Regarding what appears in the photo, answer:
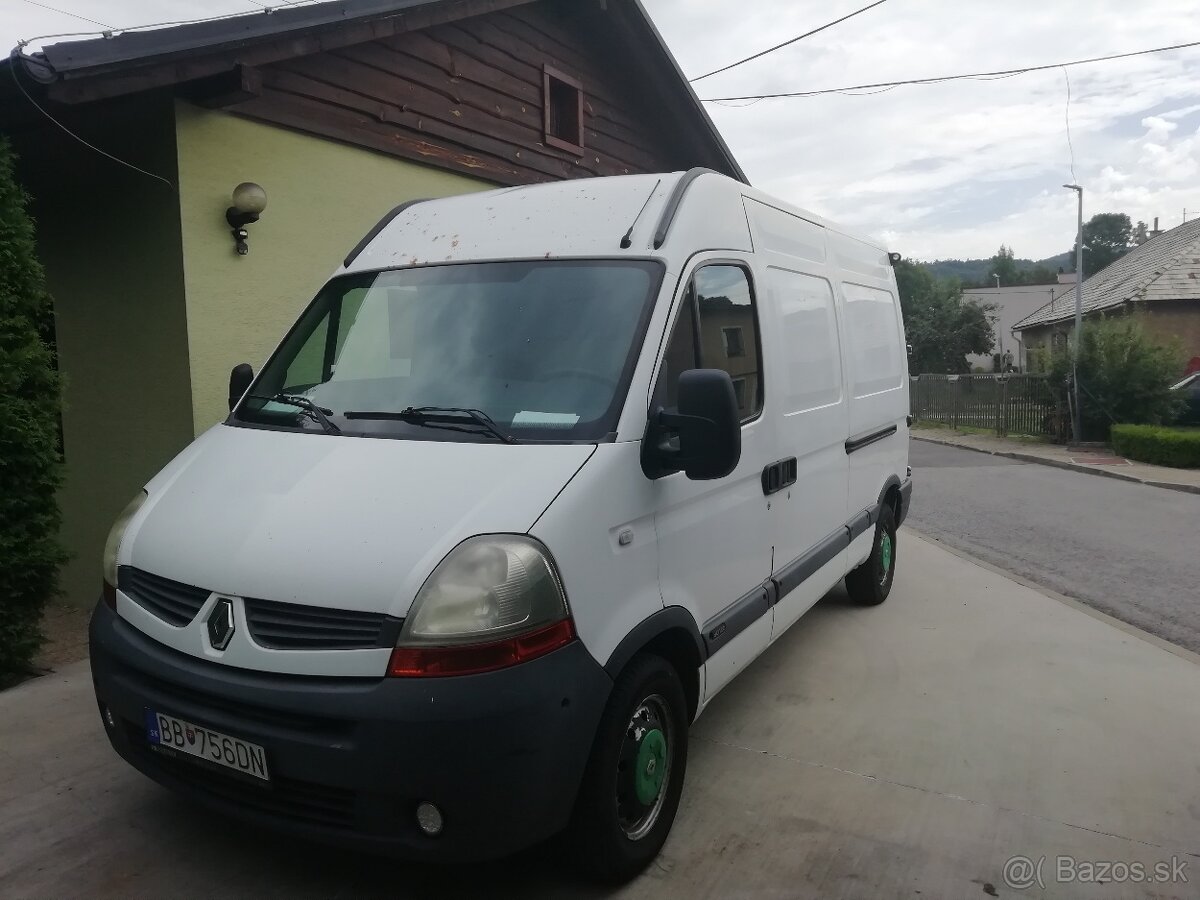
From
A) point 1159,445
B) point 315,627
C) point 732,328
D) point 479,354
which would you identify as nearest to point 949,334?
point 1159,445

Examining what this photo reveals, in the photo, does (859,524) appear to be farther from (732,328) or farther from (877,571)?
(732,328)

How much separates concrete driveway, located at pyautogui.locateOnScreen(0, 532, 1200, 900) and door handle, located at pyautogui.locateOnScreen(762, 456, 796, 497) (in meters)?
1.19

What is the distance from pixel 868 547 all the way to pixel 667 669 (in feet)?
10.9

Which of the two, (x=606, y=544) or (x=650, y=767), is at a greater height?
(x=606, y=544)

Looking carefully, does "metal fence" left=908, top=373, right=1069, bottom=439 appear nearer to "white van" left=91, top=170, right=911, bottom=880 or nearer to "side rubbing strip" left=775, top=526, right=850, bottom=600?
"side rubbing strip" left=775, top=526, right=850, bottom=600

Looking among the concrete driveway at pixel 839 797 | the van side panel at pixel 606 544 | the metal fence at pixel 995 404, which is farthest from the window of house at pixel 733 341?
the metal fence at pixel 995 404

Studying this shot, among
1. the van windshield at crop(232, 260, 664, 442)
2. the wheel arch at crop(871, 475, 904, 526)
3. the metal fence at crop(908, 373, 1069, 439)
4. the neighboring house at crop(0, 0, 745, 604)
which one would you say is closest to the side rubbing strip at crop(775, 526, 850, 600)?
the wheel arch at crop(871, 475, 904, 526)

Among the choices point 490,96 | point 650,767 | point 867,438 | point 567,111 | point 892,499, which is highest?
point 567,111

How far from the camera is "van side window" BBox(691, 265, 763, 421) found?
359 centimetres

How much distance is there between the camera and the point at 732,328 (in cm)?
383

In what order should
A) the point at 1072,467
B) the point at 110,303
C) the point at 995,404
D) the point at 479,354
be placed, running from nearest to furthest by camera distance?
the point at 479,354, the point at 110,303, the point at 1072,467, the point at 995,404

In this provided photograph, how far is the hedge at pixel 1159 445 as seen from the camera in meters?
16.0

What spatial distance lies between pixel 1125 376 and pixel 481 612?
20.8 meters

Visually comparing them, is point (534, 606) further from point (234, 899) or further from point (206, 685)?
point (234, 899)
